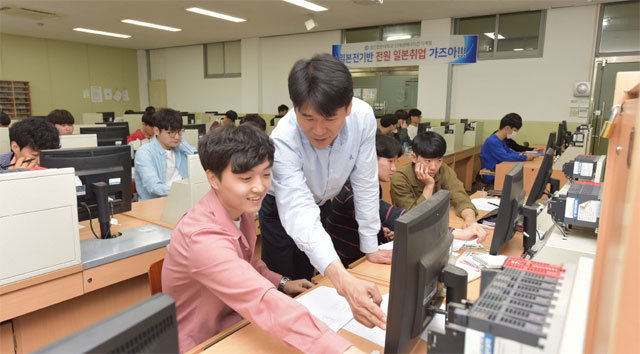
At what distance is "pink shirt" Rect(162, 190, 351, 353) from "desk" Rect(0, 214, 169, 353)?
541 millimetres

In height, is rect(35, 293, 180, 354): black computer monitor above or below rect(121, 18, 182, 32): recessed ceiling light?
below

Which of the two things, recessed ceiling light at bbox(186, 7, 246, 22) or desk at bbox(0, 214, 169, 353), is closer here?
desk at bbox(0, 214, 169, 353)

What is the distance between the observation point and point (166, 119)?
3.02 m

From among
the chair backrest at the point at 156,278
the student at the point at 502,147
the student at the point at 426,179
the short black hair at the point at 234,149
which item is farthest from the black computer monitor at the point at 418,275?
the student at the point at 502,147

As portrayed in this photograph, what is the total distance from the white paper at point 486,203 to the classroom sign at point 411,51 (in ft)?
13.4

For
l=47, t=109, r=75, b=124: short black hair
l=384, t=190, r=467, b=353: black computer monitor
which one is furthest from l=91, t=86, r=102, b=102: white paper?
l=384, t=190, r=467, b=353: black computer monitor

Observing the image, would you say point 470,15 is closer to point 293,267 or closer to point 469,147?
point 469,147

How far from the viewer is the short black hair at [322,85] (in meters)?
1.19

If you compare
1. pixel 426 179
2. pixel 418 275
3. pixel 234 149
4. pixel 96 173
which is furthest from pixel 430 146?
pixel 96 173

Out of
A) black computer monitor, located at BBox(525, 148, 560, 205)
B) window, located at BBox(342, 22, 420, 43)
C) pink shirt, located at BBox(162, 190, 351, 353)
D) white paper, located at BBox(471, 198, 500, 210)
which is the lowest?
white paper, located at BBox(471, 198, 500, 210)

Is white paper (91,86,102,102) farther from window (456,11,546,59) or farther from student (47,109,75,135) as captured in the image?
window (456,11,546,59)

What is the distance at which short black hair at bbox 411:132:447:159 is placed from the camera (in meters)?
2.34

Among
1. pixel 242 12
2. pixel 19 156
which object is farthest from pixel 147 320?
pixel 242 12

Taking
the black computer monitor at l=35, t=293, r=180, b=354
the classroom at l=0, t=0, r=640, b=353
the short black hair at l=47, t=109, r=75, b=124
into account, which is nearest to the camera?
the black computer monitor at l=35, t=293, r=180, b=354
